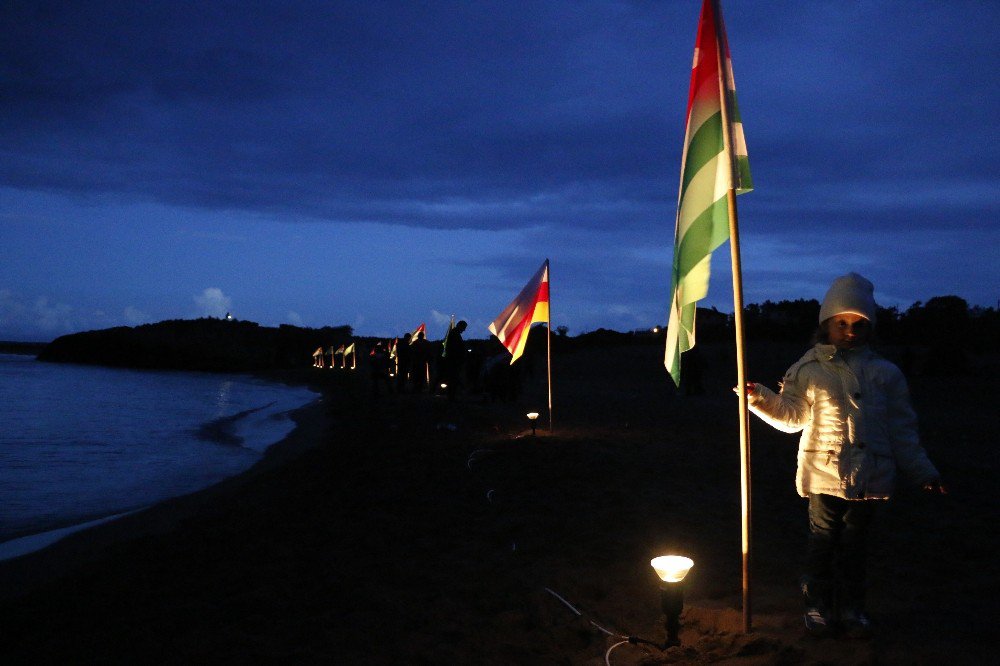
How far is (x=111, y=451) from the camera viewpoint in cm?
1659

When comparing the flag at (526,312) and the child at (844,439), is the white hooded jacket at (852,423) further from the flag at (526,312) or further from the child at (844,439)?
the flag at (526,312)

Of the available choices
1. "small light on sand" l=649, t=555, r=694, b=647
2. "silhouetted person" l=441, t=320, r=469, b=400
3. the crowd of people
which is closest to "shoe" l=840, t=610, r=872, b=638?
"small light on sand" l=649, t=555, r=694, b=647

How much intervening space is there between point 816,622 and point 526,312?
10272 millimetres

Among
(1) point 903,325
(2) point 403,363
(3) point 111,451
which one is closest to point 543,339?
(1) point 903,325

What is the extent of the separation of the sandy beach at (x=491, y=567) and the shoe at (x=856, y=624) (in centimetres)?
7

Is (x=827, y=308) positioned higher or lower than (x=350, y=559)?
higher

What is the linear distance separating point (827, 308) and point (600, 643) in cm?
242

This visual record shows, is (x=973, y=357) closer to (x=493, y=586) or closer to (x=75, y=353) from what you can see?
(x=493, y=586)

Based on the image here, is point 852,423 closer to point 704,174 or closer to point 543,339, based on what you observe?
point 704,174

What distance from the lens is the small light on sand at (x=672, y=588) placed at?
4.52 metres

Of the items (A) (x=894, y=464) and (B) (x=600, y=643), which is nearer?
(A) (x=894, y=464)

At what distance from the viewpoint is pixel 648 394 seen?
1100 inches

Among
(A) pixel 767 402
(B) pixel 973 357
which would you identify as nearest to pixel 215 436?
(A) pixel 767 402

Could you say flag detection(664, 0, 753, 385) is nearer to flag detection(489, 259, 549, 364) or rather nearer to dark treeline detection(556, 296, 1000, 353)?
flag detection(489, 259, 549, 364)
